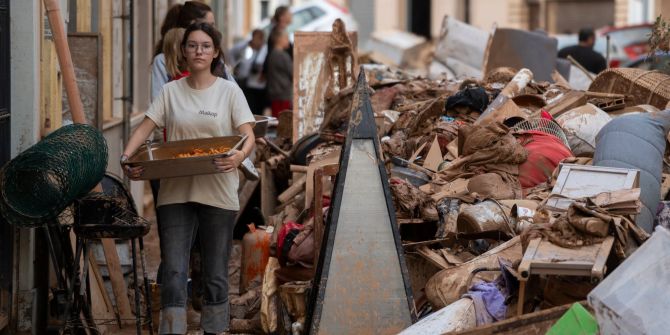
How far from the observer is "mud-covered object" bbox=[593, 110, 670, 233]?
7.64 metres

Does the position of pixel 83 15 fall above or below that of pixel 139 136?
above

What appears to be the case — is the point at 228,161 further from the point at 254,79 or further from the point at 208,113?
the point at 254,79

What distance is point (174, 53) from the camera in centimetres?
808

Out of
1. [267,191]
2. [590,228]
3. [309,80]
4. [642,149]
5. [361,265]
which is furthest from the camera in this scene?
[309,80]

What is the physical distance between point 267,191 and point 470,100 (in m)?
1.84

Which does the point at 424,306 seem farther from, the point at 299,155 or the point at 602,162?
the point at 299,155

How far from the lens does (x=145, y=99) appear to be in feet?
45.6

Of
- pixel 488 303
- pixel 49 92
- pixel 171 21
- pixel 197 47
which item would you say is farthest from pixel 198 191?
pixel 171 21

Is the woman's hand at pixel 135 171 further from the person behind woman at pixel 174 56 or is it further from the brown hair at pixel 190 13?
the brown hair at pixel 190 13

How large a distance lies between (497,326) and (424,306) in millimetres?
1396

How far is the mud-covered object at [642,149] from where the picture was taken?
7.64 m

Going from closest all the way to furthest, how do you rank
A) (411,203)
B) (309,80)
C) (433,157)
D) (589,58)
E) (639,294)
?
1. (639,294)
2. (411,203)
3. (433,157)
4. (309,80)
5. (589,58)

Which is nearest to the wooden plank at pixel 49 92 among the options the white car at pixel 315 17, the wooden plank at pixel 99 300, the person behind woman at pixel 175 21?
the person behind woman at pixel 175 21

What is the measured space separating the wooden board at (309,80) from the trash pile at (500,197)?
28 centimetres
